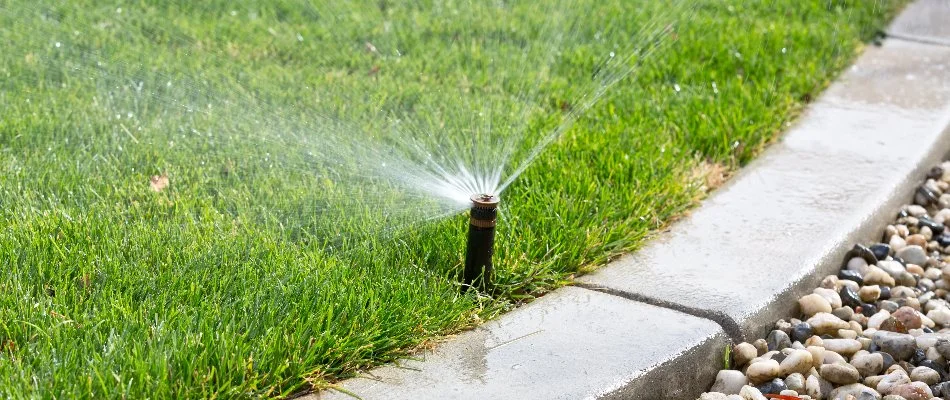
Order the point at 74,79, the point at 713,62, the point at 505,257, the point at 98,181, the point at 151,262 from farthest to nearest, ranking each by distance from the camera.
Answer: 1. the point at 713,62
2. the point at 74,79
3. the point at 98,181
4. the point at 505,257
5. the point at 151,262

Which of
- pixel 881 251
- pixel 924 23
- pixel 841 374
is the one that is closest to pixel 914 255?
pixel 881 251

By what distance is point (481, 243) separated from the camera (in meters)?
2.56

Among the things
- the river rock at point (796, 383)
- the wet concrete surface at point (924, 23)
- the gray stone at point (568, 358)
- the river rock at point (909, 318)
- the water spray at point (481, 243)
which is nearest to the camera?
the gray stone at point (568, 358)

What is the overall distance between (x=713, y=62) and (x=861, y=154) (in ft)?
2.96

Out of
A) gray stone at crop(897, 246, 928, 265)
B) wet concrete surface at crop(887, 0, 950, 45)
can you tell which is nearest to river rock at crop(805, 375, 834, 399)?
gray stone at crop(897, 246, 928, 265)

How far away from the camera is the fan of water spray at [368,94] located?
10.3 ft

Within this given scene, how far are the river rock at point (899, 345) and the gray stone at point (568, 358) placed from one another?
455 millimetres

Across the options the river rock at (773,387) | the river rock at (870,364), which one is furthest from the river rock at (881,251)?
the river rock at (773,387)

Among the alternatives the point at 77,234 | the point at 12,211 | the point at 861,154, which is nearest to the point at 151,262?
the point at 77,234

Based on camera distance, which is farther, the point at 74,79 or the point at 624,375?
the point at 74,79

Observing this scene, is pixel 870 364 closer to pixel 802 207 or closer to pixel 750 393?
pixel 750 393

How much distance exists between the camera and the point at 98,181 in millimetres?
3086

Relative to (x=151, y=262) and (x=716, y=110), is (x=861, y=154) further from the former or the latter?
(x=151, y=262)

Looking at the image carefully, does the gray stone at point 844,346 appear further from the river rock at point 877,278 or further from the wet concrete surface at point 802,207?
the river rock at point 877,278
